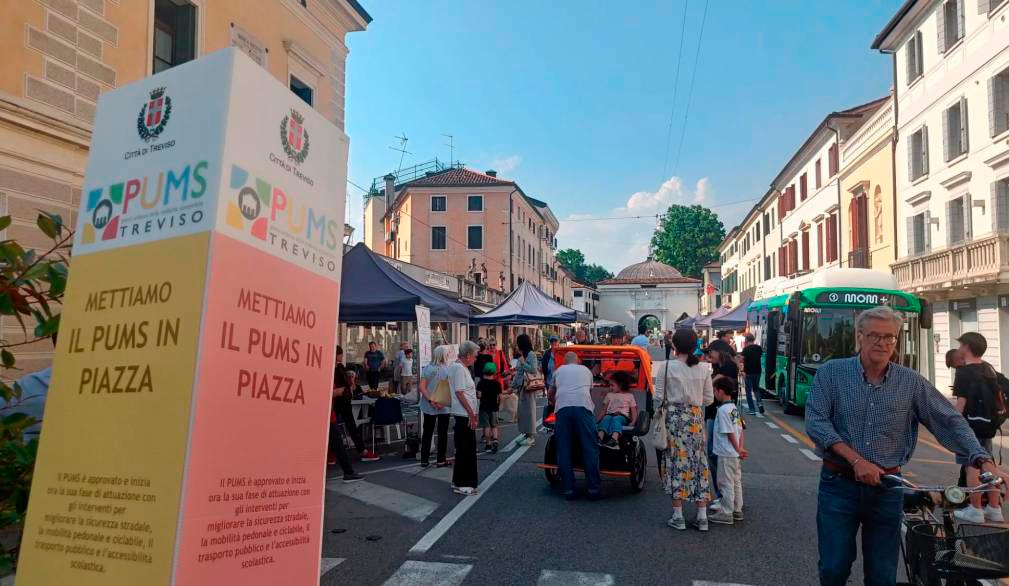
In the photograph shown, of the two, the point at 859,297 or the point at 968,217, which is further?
the point at 968,217

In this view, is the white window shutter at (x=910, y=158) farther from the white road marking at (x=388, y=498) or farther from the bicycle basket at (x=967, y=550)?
the bicycle basket at (x=967, y=550)

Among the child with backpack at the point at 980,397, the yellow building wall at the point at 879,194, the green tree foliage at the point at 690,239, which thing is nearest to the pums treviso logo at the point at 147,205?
the child with backpack at the point at 980,397

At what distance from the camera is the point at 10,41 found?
9172 millimetres

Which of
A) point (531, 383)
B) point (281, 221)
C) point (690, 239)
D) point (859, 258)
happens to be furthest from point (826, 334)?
point (690, 239)

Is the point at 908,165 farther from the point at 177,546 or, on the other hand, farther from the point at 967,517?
the point at 177,546

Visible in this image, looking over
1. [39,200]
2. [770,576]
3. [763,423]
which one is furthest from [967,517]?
[39,200]

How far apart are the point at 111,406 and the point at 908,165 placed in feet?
94.0

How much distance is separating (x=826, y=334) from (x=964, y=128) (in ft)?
36.1

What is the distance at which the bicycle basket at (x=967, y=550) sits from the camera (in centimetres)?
325

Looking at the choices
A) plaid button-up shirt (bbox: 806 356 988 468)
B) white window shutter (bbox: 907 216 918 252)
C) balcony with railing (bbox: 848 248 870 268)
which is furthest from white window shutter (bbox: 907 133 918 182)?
plaid button-up shirt (bbox: 806 356 988 468)

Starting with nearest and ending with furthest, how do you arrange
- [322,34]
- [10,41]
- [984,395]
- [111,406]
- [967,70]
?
[111,406] → [984,395] → [10,41] → [322,34] → [967,70]

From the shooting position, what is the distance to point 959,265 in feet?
67.0

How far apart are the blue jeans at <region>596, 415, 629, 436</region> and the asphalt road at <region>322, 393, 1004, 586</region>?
0.75 metres

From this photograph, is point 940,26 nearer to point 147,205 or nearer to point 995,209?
point 995,209
